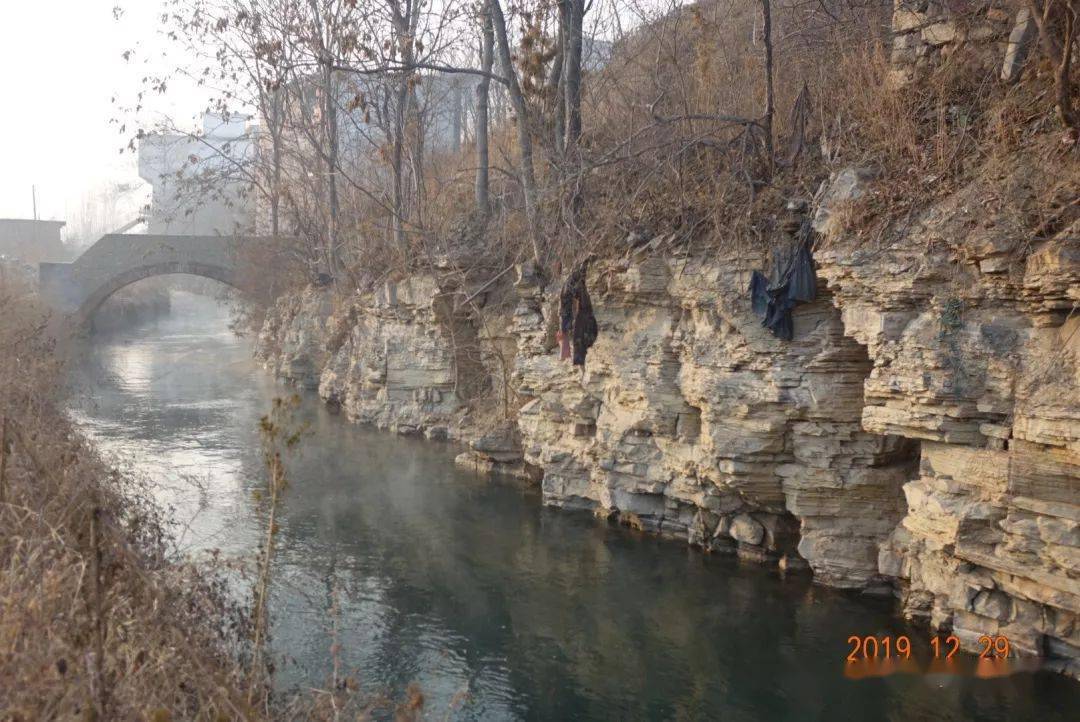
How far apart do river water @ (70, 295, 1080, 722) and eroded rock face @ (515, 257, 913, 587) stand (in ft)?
1.52

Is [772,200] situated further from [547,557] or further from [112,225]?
[112,225]

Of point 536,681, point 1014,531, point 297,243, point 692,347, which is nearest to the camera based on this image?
point 1014,531

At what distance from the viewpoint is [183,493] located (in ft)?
40.5

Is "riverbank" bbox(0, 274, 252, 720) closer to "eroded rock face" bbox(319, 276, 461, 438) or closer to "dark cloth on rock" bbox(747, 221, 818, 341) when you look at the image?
"dark cloth on rock" bbox(747, 221, 818, 341)

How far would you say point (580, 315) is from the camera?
40.1ft

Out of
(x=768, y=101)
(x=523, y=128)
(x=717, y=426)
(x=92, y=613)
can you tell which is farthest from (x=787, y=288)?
(x=92, y=613)

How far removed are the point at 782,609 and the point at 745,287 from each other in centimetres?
336

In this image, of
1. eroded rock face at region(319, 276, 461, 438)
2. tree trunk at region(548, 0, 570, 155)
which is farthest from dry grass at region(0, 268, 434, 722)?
eroded rock face at region(319, 276, 461, 438)

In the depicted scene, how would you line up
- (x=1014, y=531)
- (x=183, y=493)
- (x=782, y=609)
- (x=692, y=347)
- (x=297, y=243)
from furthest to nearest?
1. (x=297, y=243)
2. (x=183, y=493)
3. (x=692, y=347)
4. (x=782, y=609)
5. (x=1014, y=531)

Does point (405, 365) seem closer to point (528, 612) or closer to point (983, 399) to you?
point (528, 612)

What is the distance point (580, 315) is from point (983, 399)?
5.53 m

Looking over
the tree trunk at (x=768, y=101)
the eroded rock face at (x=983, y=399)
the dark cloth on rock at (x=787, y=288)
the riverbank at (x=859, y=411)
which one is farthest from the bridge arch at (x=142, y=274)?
the eroded rock face at (x=983, y=399)

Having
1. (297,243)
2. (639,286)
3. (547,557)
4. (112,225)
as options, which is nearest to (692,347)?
(639,286)

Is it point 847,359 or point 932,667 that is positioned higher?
point 847,359
